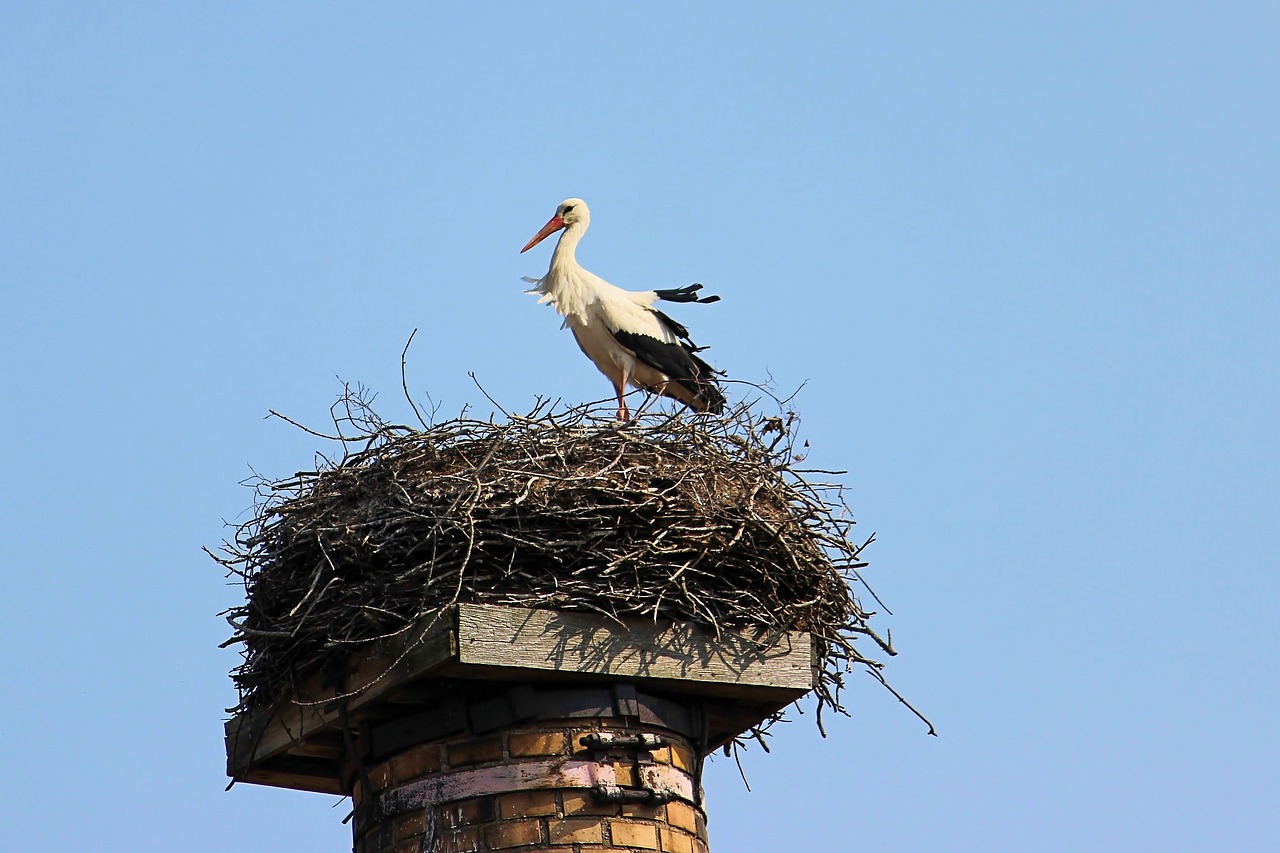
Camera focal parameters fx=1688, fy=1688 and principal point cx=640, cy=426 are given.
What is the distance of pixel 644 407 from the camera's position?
670 cm

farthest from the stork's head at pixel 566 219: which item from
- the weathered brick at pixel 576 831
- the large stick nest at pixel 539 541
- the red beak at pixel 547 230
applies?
the weathered brick at pixel 576 831

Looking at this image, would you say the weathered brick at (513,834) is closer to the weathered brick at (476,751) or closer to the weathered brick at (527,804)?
the weathered brick at (527,804)

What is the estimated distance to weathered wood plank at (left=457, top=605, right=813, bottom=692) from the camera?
5.32 m

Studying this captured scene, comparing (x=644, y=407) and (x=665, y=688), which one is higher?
(x=644, y=407)

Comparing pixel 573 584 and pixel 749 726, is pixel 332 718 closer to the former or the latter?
pixel 573 584

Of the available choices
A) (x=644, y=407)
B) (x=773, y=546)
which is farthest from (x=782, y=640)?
(x=644, y=407)

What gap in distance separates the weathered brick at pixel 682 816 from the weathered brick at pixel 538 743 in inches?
17.3

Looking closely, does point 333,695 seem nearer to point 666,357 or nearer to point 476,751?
point 476,751

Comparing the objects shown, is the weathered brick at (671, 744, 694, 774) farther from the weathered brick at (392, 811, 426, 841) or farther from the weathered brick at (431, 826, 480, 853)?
the weathered brick at (392, 811, 426, 841)

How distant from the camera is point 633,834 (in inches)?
213

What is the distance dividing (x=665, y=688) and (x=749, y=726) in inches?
25.9

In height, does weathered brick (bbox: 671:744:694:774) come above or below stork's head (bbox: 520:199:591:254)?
below

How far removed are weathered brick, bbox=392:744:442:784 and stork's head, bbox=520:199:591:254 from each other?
5238 millimetres

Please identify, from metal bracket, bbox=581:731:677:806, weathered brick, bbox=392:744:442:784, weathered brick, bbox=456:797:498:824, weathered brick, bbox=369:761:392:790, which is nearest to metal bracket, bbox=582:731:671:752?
metal bracket, bbox=581:731:677:806
